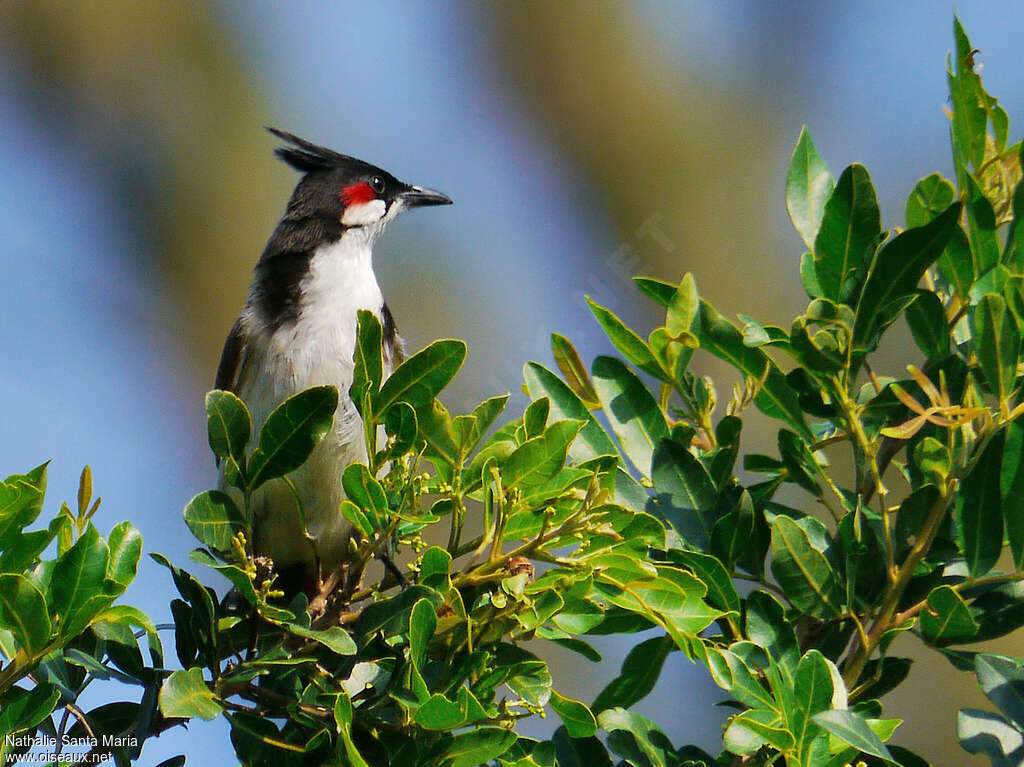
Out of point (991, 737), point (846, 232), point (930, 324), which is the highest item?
point (846, 232)

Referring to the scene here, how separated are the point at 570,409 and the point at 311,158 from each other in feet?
7.39

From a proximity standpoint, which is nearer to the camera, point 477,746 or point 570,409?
point 477,746

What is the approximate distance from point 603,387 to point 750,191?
5.01 m

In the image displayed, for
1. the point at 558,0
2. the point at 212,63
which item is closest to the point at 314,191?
the point at 212,63

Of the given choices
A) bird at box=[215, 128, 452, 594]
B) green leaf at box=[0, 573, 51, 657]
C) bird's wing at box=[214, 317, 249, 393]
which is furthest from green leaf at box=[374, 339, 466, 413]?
bird's wing at box=[214, 317, 249, 393]

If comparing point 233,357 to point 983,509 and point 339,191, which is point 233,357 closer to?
point 339,191

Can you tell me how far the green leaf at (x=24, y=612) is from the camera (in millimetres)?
1279

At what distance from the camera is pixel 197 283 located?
5867 mm

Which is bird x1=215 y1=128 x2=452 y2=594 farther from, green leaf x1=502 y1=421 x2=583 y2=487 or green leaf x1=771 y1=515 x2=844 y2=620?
green leaf x1=771 y1=515 x2=844 y2=620

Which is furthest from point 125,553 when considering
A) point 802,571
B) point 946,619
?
point 946,619

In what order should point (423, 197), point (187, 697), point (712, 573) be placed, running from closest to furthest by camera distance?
point (187, 697) → point (712, 573) → point (423, 197)

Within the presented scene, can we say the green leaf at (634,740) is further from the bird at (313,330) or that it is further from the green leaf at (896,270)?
the bird at (313,330)

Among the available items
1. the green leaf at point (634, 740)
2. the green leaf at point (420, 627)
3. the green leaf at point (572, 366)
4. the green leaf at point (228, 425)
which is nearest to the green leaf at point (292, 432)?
the green leaf at point (228, 425)

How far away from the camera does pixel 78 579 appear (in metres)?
1.34
